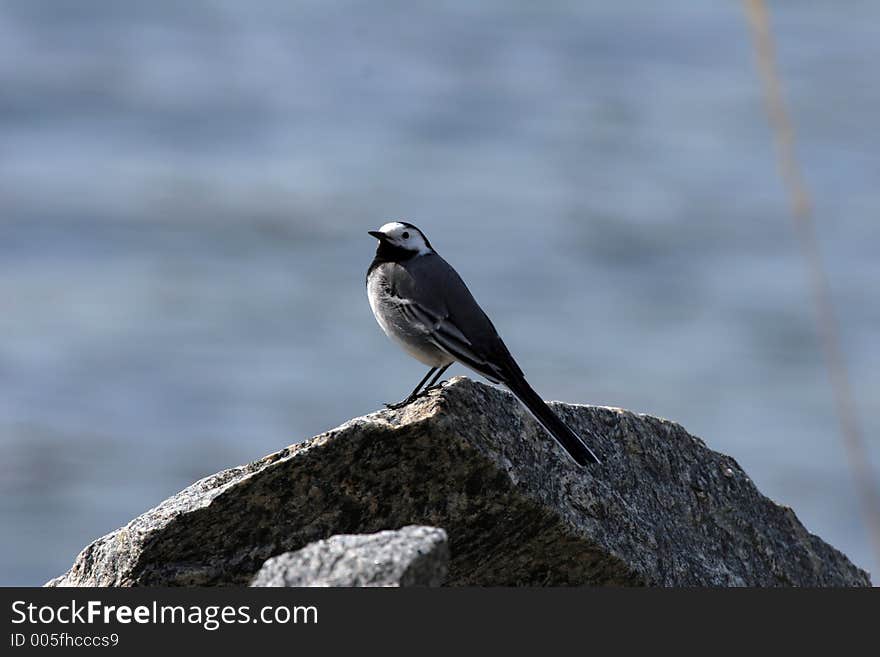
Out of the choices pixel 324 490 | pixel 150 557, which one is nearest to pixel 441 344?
pixel 324 490

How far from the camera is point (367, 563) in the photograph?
12.4ft

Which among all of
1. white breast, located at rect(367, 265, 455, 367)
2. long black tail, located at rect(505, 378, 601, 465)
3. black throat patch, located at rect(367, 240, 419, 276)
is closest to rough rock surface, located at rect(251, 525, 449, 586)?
long black tail, located at rect(505, 378, 601, 465)

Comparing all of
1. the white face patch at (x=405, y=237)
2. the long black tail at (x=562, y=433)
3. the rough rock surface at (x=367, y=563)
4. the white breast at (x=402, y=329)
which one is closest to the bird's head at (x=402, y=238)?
the white face patch at (x=405, y=237)

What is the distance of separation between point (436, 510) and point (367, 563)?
4.96ft

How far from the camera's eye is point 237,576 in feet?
17.2

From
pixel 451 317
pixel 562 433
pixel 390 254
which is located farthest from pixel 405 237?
pixel 562 433

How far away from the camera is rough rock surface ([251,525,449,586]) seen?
373 centimetres

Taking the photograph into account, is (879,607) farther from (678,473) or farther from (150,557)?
(150,557)

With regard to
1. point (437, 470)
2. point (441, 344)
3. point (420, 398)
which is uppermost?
point (441, 344)

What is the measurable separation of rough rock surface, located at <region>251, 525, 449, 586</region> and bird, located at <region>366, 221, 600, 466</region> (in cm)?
212

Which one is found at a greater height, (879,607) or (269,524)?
(269,524)

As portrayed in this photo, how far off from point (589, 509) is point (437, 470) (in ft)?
2.33

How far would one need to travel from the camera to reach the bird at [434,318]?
21.3 feet

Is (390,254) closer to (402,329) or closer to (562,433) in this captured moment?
Answer: (402,329)
